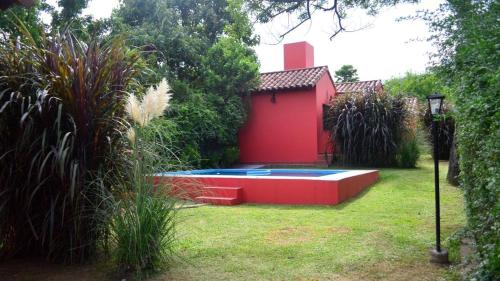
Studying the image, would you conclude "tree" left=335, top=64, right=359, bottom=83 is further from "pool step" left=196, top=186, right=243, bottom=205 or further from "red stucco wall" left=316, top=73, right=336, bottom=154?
"pool step" left=196, top=186, right=243, bottom=205

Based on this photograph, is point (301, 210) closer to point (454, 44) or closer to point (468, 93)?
point (454, 44)

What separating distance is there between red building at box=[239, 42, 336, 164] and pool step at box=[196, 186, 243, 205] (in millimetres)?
7122

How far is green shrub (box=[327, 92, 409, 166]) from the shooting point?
14.2 metres

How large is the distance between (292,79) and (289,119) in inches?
64.7

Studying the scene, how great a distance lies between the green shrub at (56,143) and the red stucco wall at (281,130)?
1187 centimetres

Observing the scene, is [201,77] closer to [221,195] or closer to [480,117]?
[221,195]

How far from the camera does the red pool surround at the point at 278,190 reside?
8453 mm

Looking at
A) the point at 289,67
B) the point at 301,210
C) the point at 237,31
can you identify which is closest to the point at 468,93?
the point at 301,210

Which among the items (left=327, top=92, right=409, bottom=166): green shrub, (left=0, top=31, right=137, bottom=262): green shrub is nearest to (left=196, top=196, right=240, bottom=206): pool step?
(left=0, top=31, right=137, bottom=262): green shrub

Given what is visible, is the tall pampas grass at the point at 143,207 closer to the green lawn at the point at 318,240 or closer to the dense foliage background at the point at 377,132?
the green lawn at the point at 318,240

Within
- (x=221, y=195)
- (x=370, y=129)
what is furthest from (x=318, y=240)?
(x=370, y=129)

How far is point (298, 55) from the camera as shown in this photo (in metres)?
18.6

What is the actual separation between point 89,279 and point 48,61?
2274mm

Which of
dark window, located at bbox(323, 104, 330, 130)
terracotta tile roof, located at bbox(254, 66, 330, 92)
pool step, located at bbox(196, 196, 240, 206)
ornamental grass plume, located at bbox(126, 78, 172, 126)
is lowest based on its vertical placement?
pool step, located at bbox(196, 196, 240, 206)
